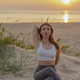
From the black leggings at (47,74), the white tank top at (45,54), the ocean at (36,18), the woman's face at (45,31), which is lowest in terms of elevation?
the black leggings at (47,74)

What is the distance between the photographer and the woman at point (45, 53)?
2.22 m

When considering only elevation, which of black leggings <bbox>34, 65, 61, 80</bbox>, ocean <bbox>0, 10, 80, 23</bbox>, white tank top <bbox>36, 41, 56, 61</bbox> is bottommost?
black leggings <bbox>34, 65, 61, 80</bbox>

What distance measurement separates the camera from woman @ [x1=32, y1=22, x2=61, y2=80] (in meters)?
2.22

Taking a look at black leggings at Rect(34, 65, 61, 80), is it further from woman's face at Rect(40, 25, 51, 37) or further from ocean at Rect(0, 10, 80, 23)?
ocean at Rect(0, 10, 80, 23)

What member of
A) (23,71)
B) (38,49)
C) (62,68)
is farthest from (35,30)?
(62,68)

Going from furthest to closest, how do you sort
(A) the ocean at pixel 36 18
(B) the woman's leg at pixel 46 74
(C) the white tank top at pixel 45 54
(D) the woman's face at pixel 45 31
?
1. (A) the ocean at pixel 36 18
2. (D) the woman's face at pixel 45 31
3. (C) the white tank top at pixel 45 54
4. (B) the woman's leg at pixel 46 74

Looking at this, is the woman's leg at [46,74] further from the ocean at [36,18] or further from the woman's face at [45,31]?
the ocean at [36,18]

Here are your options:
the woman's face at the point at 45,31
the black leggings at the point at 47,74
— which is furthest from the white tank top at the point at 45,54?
the woman's face at the point at 45,31

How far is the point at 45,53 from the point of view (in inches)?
92.2

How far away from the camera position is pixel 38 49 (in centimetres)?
240

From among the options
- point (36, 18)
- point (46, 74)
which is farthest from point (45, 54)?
point (36, 18)

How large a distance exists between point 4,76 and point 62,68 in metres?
1.58

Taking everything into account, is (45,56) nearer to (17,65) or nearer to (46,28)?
(46,28)

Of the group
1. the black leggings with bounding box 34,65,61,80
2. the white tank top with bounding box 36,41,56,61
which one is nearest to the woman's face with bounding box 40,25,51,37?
the white tank top with bounding box 36,41,56,61
